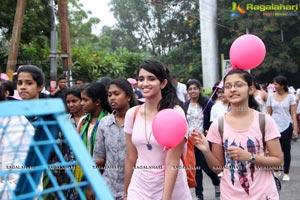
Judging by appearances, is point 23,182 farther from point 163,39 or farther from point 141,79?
A: point 163,39

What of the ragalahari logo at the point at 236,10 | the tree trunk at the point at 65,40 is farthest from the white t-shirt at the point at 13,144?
the ragalahari logo at the point at 236,10

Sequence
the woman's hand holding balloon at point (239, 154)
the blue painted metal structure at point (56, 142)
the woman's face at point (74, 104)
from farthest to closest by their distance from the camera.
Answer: the woman's face at point (74, 104), the woman's hand holding balloon at point (239, 154), the blue painted metal structure at point (56, 142)

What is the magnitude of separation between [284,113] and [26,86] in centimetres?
445

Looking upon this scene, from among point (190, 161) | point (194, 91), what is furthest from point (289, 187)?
point (190, 161)

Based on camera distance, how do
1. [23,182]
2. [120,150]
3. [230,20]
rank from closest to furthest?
1. [23,182]
2. [120,150]
3. [230,20]

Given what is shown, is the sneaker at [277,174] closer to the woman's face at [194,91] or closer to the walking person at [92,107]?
the woman's face at [194,91]

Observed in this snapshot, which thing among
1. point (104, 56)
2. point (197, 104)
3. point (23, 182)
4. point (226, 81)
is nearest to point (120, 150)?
point (226, 81)

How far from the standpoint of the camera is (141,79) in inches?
122

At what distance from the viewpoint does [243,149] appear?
9.63ft

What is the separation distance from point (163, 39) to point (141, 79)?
135 feet

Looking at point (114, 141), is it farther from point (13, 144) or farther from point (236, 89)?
point (13, 144)

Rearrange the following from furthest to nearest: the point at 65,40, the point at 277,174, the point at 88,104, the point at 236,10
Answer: the point at 236,10, the point at 65,40, the point at 277,174, the point at 88,104

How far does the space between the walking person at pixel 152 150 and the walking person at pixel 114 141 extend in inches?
12.4

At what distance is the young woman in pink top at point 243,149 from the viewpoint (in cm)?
292
